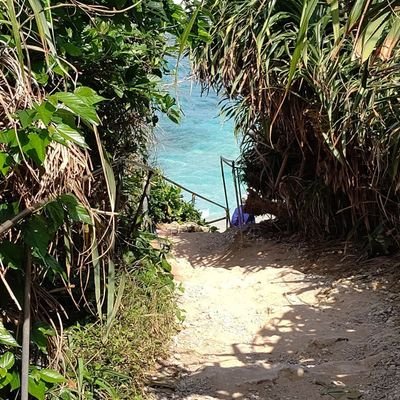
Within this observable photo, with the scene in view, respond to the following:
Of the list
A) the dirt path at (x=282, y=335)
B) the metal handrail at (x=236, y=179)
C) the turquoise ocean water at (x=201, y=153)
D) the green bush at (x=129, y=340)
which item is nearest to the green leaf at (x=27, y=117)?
the green bush at (x=129, y=340)

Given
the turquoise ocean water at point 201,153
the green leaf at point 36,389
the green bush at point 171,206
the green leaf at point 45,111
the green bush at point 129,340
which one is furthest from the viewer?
the turquoise ocean water at point 201,153

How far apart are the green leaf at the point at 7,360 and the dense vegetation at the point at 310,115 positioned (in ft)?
8.59

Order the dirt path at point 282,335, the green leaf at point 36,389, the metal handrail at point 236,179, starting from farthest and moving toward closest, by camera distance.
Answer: the metal handrail at point 236,179 → the dirt path at point 282,335 → the green leaf at point 36,389

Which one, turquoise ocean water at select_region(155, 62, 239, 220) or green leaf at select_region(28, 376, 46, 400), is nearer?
green leaf at select_region(28, 376, 46, 400)

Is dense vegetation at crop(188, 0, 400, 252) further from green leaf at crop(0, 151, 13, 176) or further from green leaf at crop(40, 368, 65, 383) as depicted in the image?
green leaf at crop(0, 151, 13, 176)

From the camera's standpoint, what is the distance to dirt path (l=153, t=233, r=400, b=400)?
116 inches

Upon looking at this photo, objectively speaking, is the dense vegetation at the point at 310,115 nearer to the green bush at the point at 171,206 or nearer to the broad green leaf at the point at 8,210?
the broad green leaf at the point at 8,210

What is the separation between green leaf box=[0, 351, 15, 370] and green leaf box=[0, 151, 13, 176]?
614 mm

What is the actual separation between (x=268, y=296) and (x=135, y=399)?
1.77 m

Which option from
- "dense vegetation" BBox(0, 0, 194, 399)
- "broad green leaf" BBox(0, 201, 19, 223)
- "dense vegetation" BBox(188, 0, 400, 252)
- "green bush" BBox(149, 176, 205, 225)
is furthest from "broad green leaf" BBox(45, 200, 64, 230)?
"green bush" BBox(149, 176, 205, 225)

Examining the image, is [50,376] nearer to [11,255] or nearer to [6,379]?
[6,379]

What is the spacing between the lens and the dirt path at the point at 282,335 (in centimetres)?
294

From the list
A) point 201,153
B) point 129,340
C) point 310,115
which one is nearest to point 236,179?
point 310,115

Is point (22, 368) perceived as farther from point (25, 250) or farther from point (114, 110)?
point (114, 110)
